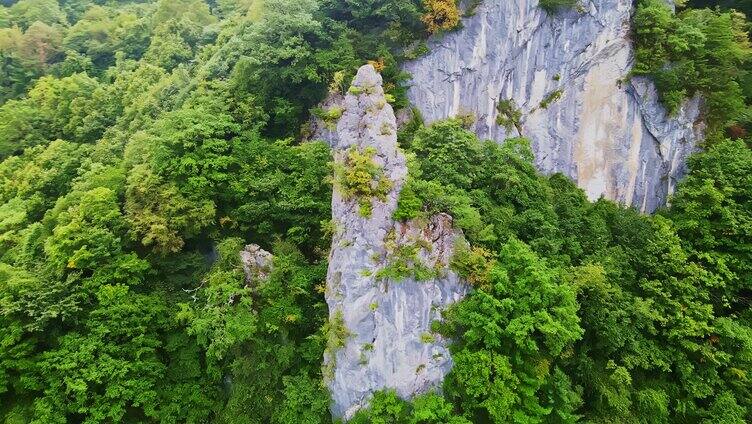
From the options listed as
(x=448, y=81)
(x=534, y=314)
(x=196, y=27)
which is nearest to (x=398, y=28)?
(x=448, y=81)

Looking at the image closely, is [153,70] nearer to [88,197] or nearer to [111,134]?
[111,134]

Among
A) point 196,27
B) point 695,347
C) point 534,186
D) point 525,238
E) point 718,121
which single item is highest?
point 196,27

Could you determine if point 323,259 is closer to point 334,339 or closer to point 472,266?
point 334,339

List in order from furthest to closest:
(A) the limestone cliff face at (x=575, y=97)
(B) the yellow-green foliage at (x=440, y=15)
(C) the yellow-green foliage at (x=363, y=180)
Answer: (A) the limestone cliff face at (x=575, y=97)
(B) the yellow-green foliage at (x=440, y=15)
(C) the yellow-green foliage at (x=363, y=180)

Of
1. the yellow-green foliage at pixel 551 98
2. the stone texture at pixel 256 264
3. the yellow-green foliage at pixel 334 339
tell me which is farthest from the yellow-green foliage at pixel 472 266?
the yellow-green foliage at pixel 551 98

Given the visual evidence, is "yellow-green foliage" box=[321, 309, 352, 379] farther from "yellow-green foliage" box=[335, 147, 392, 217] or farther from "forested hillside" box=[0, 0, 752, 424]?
"yellow-green foliage" box=[335, 147, 392, 217]

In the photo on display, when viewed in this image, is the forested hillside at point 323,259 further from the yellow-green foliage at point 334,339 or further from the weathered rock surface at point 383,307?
the weathered rock surface at point 383,307
